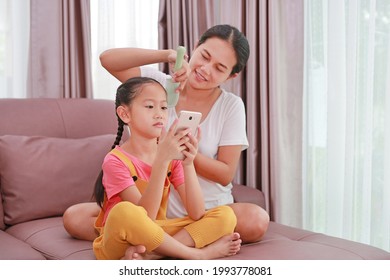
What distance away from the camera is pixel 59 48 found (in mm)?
2469

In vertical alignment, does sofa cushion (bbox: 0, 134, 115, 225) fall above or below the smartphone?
below

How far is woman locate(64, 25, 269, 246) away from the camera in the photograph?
1.67 meters

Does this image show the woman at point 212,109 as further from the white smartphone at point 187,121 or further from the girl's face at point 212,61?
the white smartphone at point 187,121

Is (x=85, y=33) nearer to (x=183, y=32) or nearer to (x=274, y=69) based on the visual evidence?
(x=183, y=32)

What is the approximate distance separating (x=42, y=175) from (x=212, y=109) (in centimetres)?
65

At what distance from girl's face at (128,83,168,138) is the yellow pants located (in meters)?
0.24

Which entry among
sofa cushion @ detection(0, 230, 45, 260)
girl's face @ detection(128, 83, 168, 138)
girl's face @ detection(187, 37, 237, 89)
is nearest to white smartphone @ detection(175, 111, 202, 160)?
girl's face @ detection(128, 83, 168, 138)

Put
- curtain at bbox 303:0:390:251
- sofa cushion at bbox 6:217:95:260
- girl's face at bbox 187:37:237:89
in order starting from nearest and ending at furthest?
sofa cushion at bbox 6:217:95:260 < girl's face at bbox 187:37:237:89 < curtain at bbox 303:0:390:251

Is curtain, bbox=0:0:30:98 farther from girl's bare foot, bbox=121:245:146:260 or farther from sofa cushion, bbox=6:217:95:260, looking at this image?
girl's bare foot, bbox=121:245:146:260

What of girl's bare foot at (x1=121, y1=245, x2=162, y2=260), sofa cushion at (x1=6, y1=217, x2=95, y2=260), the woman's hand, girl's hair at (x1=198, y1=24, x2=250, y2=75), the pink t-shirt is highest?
girl's hair at (x1=198, y1=24, x2=250, y2=75)

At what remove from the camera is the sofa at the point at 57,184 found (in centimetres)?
161

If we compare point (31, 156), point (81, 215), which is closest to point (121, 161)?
point (81, 215)

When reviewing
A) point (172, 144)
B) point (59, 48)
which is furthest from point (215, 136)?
point (59, 48)
